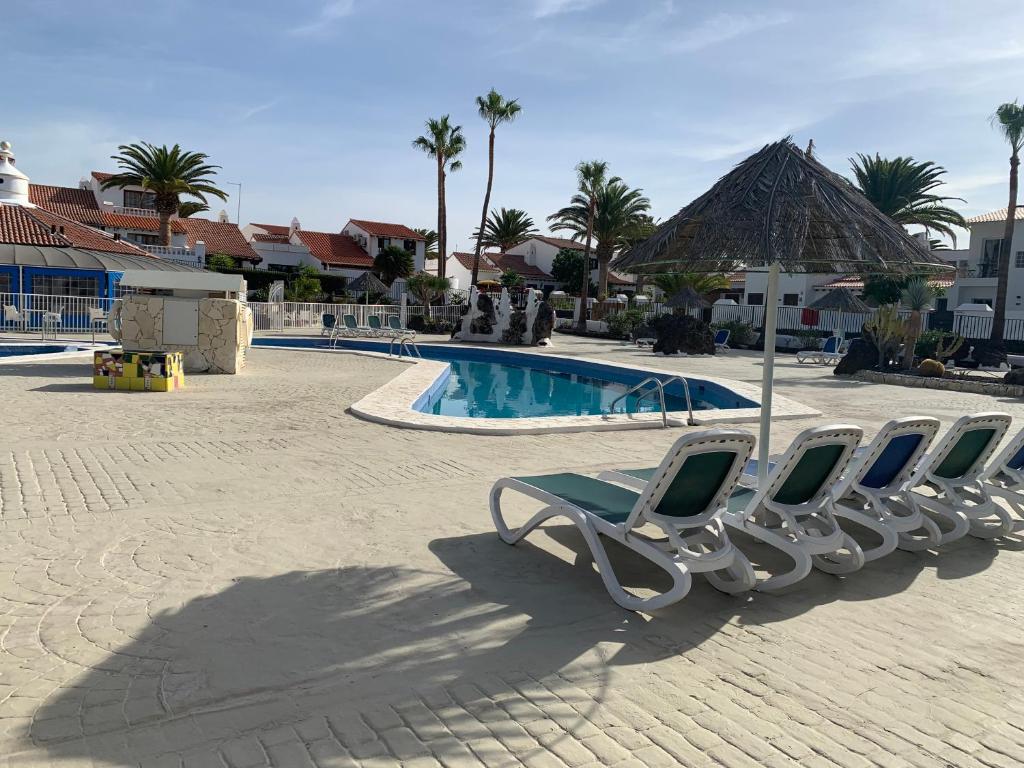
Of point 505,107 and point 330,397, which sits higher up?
point 505,107

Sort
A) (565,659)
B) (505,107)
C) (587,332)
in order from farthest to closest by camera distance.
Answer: (505,107) < (587,332) < (565,659)

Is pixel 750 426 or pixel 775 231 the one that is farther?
pixel 750 426

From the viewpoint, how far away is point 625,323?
118ft

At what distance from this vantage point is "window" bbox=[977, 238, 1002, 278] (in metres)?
39.6

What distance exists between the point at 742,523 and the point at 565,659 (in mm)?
1674

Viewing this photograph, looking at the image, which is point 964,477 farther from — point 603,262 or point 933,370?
point 603,262

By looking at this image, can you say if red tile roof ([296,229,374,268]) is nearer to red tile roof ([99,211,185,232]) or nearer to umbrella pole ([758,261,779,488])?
red tile roof ([99,211,185,232])

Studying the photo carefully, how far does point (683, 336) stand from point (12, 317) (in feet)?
70.0

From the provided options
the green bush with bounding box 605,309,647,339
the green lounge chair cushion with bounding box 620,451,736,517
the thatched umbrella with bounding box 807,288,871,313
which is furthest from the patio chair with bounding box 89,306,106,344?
the thatched umbrella with bounding box 807,288,871,313

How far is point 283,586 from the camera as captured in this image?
433cm

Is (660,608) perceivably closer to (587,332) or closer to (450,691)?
(450,691)

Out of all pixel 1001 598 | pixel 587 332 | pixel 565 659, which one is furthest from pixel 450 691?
pixel 587 332

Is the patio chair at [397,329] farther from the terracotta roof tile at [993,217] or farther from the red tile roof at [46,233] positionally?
the terracotta roof tile at [993,217]

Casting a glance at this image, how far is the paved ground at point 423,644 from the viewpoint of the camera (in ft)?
9.39
